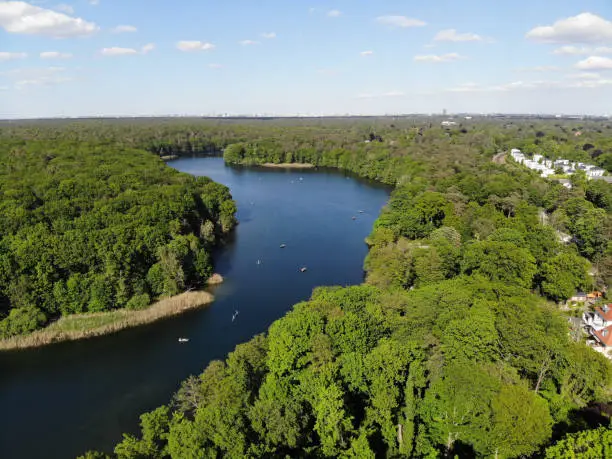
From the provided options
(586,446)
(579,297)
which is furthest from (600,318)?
(586,446)

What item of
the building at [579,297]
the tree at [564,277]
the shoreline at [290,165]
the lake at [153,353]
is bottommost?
the lake at [153,353]

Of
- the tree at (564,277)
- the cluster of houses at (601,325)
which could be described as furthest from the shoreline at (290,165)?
the cluster of houses at (601,325)

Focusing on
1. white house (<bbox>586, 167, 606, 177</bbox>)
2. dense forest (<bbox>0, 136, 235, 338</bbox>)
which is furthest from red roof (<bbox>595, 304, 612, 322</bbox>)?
white house (<bbox>586, 167, 606, 177</bbox>)

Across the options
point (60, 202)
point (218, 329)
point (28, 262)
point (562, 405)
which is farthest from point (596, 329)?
point (60, 202)

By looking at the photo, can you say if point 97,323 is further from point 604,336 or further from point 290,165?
point 290,165

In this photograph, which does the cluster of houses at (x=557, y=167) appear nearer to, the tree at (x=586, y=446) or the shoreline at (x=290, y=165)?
the shoreline at (x=290, y=165)

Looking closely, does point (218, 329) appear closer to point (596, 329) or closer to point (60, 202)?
point (60, 202)
